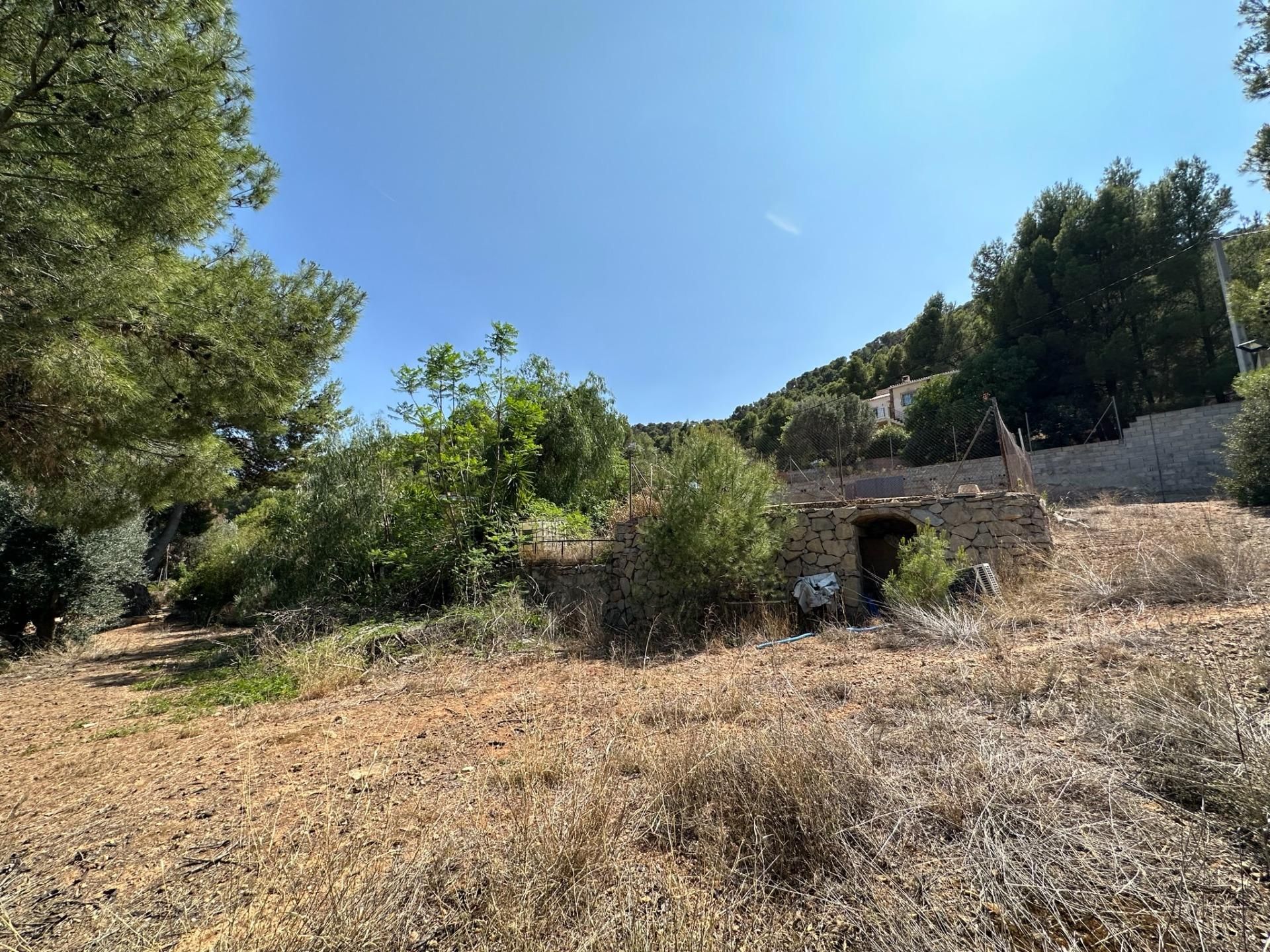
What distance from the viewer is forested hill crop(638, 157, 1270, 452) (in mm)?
17766

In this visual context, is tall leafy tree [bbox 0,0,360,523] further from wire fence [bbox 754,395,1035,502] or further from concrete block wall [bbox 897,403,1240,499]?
concrete block wall [bbox 897,403,1240,499]

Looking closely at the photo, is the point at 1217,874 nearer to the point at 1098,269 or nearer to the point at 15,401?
the point at 15,401

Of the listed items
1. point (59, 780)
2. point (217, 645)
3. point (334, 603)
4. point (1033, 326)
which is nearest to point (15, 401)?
point (59, 780)

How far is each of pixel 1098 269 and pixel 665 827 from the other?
25.9 metres

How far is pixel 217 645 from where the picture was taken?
28.3 ft

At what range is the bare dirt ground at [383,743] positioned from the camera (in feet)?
6.31

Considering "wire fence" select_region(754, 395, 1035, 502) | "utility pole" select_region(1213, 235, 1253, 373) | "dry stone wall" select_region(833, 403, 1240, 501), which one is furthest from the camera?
"utility pole" select_region(1213, 235, 1253, 373)

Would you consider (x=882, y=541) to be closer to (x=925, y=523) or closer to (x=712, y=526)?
(x=925, y=523)

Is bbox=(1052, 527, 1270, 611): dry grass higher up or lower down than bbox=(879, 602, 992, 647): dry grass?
higher up

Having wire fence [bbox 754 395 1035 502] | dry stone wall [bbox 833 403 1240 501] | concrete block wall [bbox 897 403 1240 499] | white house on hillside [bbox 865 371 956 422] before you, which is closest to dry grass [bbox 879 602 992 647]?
wire fence [bbox 754 395 1035 502]

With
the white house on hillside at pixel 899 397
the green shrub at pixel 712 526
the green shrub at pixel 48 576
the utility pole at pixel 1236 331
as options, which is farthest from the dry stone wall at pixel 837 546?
the white house on hillside at pixel 899 397

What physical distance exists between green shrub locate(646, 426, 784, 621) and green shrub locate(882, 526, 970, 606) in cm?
162

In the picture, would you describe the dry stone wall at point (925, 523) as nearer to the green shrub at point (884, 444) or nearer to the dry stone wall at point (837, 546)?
the dry stone wall at point (837, 546)

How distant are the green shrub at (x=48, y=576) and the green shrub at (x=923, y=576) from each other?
11.3 metres
